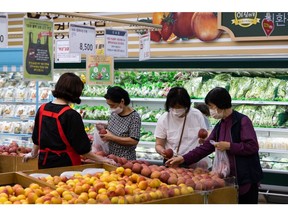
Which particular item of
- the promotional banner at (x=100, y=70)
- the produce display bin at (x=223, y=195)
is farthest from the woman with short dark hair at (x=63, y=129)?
the promotional banner at (x=100, y=70)

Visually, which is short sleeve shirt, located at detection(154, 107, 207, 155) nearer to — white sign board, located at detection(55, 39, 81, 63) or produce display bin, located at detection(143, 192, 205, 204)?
produce display bin, located at detection(143, 192, 205, 204)

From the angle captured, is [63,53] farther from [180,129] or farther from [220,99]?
[220,99]

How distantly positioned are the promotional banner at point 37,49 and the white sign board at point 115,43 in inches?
39.7

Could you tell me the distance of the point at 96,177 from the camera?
149 inches

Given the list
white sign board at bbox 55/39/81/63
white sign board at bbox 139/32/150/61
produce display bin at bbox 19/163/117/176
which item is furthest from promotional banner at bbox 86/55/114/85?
produce display bin at bbox 19/163/117/176

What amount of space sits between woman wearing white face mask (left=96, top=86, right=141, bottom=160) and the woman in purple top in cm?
111

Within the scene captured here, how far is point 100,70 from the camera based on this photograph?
7.25 m

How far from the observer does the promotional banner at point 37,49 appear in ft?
17.8

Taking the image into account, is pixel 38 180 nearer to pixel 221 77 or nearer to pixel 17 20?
pixel 221 77

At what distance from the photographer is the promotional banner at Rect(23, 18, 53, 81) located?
544 cm

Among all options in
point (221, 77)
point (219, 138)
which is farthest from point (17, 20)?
point (219, 138)

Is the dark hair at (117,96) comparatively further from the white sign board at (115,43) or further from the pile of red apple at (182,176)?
the white sign board at (115,43)

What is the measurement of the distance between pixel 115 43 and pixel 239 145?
296 centimetres

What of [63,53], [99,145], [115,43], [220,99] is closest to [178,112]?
[220,99]
